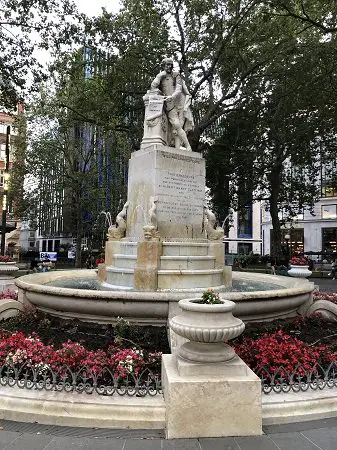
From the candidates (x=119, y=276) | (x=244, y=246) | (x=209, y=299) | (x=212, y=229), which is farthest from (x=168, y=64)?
(x=244, y=246)

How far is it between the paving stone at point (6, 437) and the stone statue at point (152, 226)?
5.64m

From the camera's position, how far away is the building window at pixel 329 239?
54.6m

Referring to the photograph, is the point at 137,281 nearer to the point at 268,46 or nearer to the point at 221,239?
the point at 221,239

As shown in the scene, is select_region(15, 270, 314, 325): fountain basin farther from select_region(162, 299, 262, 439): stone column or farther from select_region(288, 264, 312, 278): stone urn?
select_region(288, 264, 312, 278): stone urn

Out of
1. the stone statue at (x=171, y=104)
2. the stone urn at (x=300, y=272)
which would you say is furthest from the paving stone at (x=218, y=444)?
the stone urn at (x=300, y=272)

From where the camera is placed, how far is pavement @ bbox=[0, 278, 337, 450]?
3783 mm

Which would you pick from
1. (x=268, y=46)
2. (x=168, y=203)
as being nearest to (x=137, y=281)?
(x=168, y=203)

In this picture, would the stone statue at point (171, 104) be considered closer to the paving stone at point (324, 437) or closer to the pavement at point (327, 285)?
the paving stone at point (324, 437)

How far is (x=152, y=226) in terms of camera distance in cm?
938

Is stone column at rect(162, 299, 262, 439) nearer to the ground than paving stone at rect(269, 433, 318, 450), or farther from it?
farther from it

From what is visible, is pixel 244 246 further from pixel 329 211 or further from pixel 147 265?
pixel 147 265

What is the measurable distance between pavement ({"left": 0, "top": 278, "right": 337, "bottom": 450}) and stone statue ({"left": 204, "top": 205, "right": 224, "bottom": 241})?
6.43m

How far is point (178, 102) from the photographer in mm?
11258

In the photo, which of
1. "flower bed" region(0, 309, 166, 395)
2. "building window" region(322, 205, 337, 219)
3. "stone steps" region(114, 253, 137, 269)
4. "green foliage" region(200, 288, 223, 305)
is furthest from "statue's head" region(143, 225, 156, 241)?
"building window" region(322, 205, 337, 219)
